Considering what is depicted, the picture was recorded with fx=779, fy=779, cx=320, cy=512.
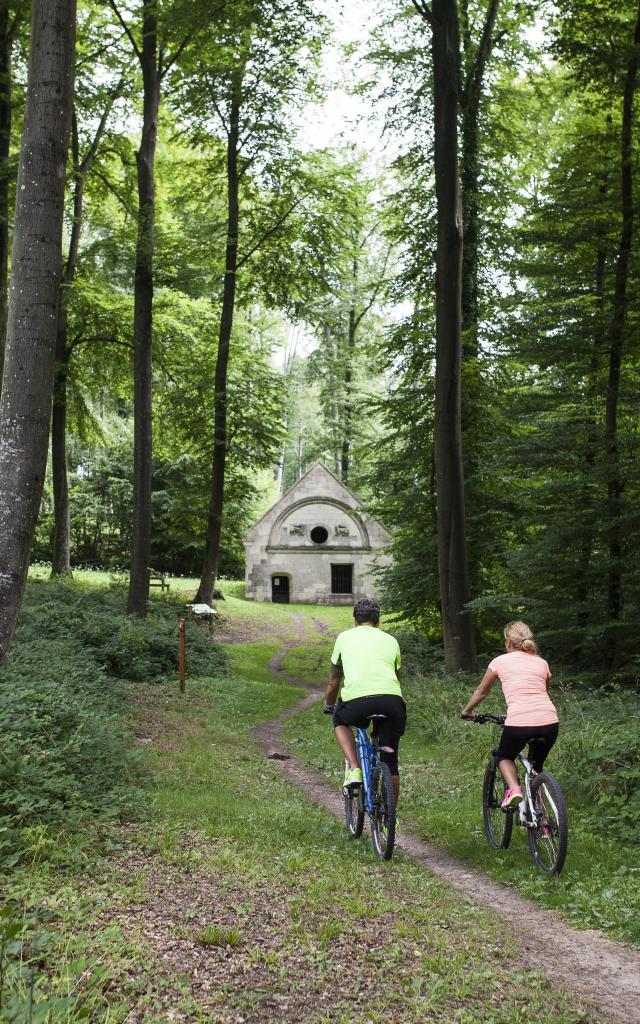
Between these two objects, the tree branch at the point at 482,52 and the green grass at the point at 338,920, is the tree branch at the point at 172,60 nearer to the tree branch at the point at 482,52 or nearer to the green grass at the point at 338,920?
the tree branch at the point at 482,52

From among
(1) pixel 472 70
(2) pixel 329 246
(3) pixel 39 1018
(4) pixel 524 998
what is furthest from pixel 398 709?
(2) pixel 329 246

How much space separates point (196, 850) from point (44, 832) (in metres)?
1.05

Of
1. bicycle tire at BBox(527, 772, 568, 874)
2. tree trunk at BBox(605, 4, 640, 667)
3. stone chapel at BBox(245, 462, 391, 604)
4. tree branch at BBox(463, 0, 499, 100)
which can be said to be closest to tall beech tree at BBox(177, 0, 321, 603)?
tree branch at BBox(463, 0, 499, 100)

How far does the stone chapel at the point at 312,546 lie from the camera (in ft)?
124

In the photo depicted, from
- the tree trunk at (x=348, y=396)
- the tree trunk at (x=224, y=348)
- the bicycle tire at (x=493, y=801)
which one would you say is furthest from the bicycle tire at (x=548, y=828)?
the tree trunk at (x=348, y=396)

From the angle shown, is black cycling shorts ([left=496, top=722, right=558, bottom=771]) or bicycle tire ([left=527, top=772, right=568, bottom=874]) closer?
bicycle tire ([left=527, top=772, right=568, bottom=874])

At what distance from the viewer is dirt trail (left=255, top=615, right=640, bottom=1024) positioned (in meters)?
3.90

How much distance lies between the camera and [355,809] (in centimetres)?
678

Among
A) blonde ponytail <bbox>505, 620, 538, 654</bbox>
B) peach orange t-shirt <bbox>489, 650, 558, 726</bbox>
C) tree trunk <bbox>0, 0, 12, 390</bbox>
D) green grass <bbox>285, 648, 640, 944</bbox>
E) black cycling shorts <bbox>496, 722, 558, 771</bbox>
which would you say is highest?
tree trunk <bbox>0, 0, 12, 390</bbox>

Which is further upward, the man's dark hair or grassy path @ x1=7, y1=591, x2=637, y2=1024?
the man's dark hair

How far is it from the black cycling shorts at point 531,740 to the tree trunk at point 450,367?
766 centimetres

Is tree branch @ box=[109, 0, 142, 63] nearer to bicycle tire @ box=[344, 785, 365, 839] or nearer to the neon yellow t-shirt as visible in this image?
the neon yellow t-shirt

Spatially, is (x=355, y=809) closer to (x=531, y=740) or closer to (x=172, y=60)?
(x=531, y=740)

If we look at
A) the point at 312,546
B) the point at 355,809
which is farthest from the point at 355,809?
the point at 312,546
